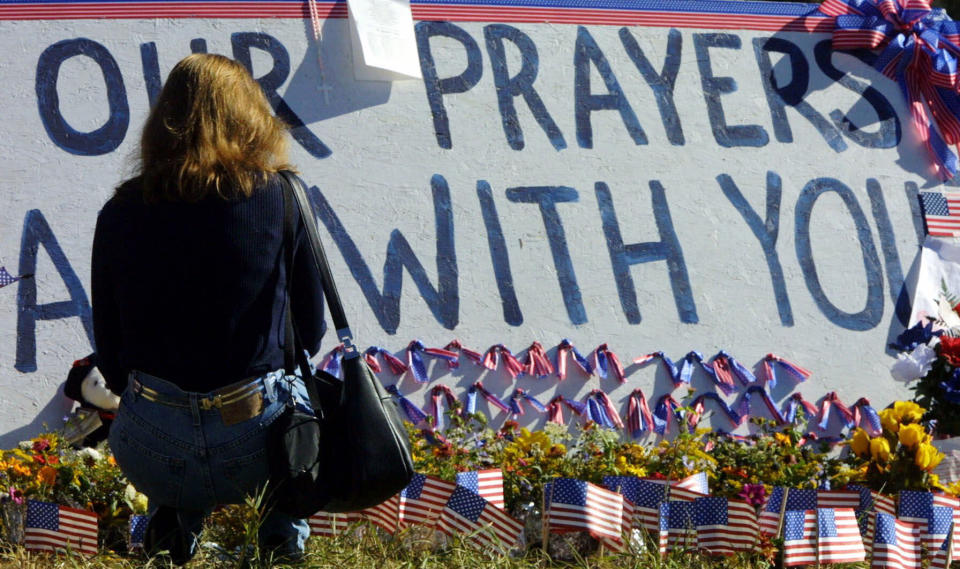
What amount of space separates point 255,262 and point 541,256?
2.63 m

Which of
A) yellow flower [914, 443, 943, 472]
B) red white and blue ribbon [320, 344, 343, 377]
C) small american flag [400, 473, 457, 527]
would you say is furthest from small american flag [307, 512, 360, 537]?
yellow flower [914, 443, 943, 472]

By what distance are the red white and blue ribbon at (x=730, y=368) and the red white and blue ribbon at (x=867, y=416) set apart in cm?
51

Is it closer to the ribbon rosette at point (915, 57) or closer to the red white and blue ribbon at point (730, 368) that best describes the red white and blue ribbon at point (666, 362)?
the red white and blue ribbon at point (730, 368)

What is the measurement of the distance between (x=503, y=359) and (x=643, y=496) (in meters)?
1.41

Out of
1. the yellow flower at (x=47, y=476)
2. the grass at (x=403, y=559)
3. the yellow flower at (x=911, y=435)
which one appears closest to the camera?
the grass at (x=403, y=559)

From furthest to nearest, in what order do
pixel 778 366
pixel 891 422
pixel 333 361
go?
pixel 778 366
pixel 333 361
pixel 891 422

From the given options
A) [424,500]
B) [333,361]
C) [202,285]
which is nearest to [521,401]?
[333,361]

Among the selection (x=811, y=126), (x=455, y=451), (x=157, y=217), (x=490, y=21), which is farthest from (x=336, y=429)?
(x=811, y=126)

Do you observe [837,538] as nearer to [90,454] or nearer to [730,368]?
[730,368]

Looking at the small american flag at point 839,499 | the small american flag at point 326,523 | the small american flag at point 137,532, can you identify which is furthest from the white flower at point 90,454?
the small american flag at point 839,499

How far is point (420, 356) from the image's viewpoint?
5059mm

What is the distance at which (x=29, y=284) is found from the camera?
15.6ft

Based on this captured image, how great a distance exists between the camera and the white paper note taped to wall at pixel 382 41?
520 centimetres

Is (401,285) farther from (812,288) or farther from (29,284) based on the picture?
(812,288)
